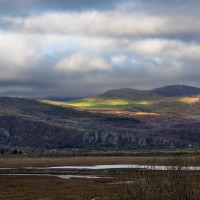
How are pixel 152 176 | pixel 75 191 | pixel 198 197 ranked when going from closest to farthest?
pixel 198 197, pixel 152 176, pixel 75 191

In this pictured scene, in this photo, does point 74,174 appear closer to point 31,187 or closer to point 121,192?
point 31,187

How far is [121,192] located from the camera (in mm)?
62844

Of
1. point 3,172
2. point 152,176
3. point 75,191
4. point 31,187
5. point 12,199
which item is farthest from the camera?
point 3,172

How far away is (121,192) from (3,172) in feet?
382

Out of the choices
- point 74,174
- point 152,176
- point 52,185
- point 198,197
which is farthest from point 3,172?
point 198,197

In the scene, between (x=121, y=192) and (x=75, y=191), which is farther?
(x=75, y=191)

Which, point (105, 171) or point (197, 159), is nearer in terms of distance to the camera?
point (197, 159)

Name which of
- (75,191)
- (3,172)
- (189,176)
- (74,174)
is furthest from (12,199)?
(3,172)

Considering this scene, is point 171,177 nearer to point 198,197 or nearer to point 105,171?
point 198,197

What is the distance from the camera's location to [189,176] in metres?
61.3

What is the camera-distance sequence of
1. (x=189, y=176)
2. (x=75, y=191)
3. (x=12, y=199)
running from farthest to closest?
(x=75, y=191) < (x=12, y=199) < (x=189, y=176)

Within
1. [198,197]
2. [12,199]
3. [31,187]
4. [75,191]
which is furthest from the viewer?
[31,187]

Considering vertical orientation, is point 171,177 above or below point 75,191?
above

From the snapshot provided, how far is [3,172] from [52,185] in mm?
54072
